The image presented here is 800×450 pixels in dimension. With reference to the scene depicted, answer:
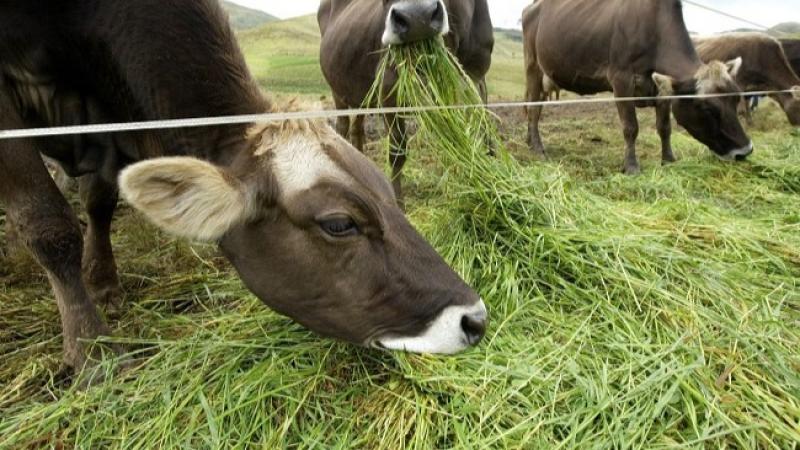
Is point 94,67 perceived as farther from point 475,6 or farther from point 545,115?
point 545,115

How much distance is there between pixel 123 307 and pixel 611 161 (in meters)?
6.00

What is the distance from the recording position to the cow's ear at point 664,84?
6.48m

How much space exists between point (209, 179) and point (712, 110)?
231 inches

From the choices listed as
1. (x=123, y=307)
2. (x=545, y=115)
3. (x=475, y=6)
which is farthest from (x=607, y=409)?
(x=545, y=115)

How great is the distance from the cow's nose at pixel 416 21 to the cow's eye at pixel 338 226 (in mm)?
1383

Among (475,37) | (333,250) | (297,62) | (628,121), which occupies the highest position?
(333,250)

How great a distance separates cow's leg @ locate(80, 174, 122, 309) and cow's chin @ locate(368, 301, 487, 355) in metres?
1.96

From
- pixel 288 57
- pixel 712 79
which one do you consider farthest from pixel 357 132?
pixel 288 57

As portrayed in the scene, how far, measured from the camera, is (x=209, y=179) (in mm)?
1954

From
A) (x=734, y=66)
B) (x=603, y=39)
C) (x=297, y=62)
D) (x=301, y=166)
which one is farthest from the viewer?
(x=297, y=62)

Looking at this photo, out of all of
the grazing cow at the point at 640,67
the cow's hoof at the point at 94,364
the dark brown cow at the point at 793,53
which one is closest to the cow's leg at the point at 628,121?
the grazing cow at the point at 640,67

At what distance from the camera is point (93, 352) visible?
252 cm

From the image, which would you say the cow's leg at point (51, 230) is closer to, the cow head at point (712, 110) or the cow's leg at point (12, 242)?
the cow's leg at point (12, 242)

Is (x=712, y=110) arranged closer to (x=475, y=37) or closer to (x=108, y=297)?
(x=475, y=37)
